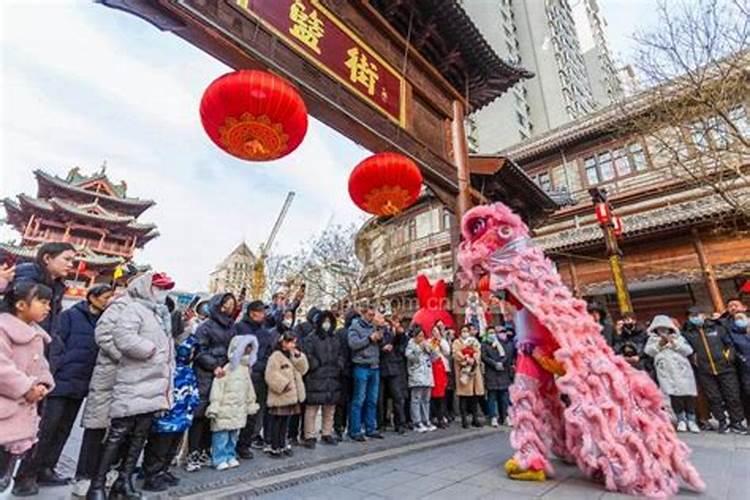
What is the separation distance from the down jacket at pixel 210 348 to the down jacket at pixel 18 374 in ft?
4.39

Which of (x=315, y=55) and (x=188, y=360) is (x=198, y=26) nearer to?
(x=315, y=55)

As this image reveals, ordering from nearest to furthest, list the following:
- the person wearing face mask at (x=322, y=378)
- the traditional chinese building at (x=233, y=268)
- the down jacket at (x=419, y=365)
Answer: the person wearing face mask at (x=322, y=378)
the down jacket at (x=419, y=365)
the traditional chinese building at (x=233, y=268)

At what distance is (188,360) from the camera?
354 centimetres

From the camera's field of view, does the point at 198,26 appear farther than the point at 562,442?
Yes

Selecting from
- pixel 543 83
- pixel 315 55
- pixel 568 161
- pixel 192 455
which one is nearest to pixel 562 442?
pixel 192 455

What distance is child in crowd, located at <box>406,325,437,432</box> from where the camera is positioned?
5.41m

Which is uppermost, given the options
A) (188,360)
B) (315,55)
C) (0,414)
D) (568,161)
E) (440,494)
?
(568,161)

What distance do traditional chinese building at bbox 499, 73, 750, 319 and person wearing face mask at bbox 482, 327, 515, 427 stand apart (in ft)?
16.4

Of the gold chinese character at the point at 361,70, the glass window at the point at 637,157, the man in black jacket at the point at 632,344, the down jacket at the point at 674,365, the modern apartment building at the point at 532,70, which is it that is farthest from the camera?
the modern apartment building at the point at 532,70

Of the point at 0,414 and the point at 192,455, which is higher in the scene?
the point at 0,414

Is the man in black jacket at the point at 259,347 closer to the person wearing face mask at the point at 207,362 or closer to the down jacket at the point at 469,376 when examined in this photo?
the person wearing face mask at the point at 207,362

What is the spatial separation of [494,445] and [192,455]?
10.9ft

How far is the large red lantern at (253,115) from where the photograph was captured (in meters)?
3.31

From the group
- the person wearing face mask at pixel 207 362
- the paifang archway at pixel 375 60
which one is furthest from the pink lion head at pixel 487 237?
the paifang archway at pixel 375 60
